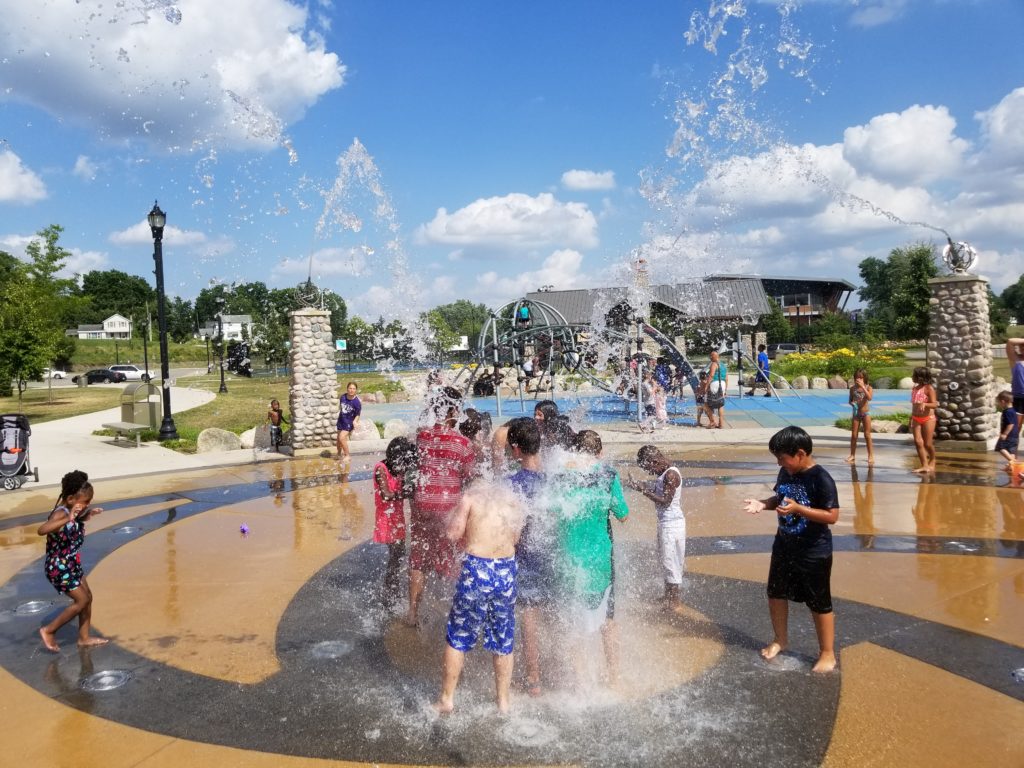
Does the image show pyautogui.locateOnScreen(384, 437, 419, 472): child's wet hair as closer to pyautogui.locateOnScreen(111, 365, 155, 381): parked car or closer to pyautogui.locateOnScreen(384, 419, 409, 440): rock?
pyautogui.locateOnScreen(384, 419, 409, 440): rock

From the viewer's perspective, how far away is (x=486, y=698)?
438 centimetres

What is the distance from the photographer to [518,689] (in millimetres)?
4520

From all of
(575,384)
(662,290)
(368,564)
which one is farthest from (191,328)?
(368,564)

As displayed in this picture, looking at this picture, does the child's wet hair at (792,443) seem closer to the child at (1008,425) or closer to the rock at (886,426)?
the child at (1008,425)

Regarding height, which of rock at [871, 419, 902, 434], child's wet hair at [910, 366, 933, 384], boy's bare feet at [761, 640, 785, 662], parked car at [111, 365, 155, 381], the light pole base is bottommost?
boy's bare feet at [761, 640, 785, 662]

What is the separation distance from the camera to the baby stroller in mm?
11375

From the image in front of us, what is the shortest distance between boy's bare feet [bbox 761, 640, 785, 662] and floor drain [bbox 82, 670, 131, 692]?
4.20m

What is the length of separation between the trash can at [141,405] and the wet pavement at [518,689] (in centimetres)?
970

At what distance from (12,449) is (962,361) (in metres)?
15.9

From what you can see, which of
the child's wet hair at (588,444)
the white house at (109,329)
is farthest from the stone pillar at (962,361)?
the white house at (109,329)

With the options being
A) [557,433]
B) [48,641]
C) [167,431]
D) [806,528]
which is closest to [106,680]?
[48,641]

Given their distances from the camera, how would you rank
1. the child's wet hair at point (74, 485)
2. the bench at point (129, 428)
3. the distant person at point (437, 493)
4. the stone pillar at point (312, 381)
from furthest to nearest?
the bench at point (129, 428)
the stone pillar at point (312, 381)
the distant person at point (437, 493)
the child's wet hair at point (74, 485)

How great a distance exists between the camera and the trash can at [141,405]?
1800cm

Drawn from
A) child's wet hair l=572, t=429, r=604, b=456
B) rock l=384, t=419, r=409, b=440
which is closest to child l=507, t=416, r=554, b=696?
child's wet hair l=572, t=429, r=604, b=456
